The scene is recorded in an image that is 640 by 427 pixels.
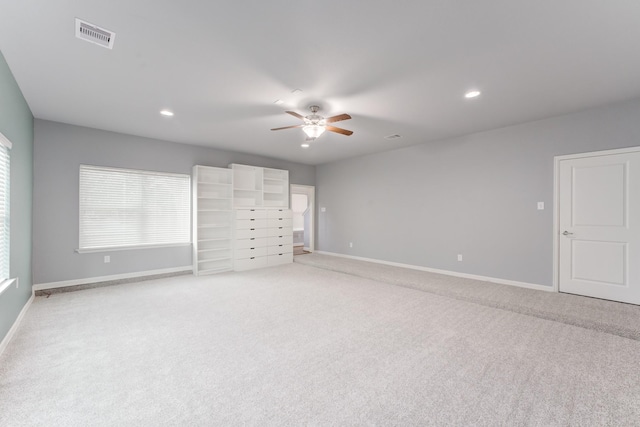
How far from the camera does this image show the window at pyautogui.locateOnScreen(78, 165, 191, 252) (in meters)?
4.37

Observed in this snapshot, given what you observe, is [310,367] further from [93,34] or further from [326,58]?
[93,34]

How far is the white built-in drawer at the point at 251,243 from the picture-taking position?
220 inches

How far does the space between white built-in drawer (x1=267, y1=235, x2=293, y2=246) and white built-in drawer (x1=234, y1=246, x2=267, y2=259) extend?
188mm

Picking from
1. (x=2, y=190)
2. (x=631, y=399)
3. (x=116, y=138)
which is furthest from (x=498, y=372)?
(x=116, y=138)

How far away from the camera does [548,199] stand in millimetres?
3869

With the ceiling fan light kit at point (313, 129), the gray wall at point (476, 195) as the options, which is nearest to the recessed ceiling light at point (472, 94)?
the gray wall at point (476, 195)

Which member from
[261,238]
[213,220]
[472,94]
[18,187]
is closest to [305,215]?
[261,238]

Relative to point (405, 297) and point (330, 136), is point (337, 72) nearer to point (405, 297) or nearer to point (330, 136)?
point (330, 136)

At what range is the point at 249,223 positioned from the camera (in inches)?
226

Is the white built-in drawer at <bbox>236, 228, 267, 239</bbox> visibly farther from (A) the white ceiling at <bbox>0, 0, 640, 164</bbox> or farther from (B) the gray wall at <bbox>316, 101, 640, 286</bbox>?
(A) the white ceiling at <bbox>0, 0, 640, 164</bbox>

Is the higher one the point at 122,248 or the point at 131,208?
the point at 131,208

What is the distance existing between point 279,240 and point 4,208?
4260 millimetres

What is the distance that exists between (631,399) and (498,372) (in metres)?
0.74

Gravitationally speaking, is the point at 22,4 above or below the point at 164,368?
above
